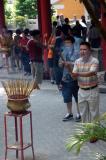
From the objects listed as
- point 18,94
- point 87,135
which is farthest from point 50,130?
point 87,135

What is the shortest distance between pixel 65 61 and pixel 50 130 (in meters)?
1.39

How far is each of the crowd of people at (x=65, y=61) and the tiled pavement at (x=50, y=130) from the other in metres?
0.39

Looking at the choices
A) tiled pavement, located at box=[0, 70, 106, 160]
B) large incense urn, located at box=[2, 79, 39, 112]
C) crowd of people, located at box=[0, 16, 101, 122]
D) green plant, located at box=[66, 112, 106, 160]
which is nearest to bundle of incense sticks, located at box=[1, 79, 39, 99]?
large incense urn, located at box=[2, 79, 39, 112]

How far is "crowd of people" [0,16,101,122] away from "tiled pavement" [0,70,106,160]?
0.39 meters

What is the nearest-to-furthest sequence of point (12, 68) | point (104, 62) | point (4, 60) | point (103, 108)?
1. point (103, 108)
2. point (104, 62)
3. point (12, 68)
4. point (4, 60)

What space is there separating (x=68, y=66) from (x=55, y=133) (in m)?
1.28

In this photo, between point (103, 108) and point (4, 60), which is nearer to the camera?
point (103, 108)

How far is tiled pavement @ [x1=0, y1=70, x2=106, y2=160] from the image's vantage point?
7539 millimetres

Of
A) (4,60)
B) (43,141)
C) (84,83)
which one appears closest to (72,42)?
(84,83)

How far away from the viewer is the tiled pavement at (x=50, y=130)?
7.54 meters

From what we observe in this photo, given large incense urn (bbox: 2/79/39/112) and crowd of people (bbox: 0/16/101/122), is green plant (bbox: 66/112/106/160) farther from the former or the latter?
large incense urn (bbox: 2/79/39/112)

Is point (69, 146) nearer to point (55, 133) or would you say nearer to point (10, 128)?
point (55, 133)

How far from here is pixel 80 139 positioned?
4.25 m

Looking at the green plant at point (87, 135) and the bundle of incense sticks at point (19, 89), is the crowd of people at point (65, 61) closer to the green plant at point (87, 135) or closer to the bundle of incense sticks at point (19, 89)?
the green plant at point (87, 135)
